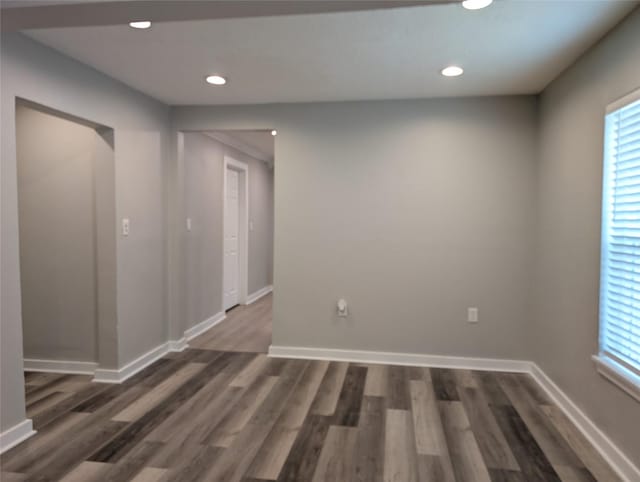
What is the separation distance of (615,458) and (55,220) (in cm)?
412

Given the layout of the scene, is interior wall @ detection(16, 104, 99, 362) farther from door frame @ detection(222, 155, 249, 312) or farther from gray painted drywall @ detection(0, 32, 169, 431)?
door frame @ detection(222, 155, 249, 312)

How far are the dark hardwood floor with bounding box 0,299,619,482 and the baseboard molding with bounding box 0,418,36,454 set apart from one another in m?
0.05

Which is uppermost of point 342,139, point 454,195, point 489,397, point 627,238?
point 342,139

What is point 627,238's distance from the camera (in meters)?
2.14

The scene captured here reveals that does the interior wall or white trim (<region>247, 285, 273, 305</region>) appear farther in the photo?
white trim (<region>247, 285, 273, 305</region>)

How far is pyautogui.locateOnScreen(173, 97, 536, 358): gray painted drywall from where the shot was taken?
11.7 ft

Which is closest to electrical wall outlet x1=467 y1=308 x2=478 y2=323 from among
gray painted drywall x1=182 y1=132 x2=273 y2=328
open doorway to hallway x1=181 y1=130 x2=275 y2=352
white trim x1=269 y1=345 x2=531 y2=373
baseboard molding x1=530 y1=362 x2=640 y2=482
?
white trim x1=269 y1=345 x2=531 y2=373

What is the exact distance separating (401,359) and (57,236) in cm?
310

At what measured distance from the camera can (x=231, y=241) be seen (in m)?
5.96

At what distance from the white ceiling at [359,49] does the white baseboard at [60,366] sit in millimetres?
2312

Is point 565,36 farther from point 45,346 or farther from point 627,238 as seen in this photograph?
point 45,346

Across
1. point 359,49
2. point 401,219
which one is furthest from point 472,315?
point 359,49

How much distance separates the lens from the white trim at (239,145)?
16.4 feet

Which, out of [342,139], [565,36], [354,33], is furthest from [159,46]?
[565,36]
